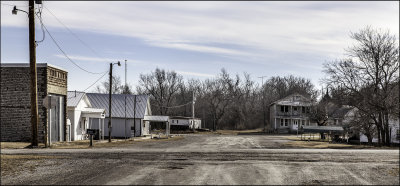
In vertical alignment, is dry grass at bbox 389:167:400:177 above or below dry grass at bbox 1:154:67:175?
below

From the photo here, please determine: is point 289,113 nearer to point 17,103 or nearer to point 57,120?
point 57,120

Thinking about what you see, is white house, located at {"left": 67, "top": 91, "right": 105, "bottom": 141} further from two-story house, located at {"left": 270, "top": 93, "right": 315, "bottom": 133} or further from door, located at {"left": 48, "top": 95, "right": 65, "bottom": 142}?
two-story house, located at {"left": 270, "top": 93, "right": 315, "bottom": 133}

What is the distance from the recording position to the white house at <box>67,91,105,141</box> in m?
43.0

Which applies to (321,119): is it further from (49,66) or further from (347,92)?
(49,66)

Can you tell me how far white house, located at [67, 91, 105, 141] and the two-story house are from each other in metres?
49.9

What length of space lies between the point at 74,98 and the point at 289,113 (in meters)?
55.3

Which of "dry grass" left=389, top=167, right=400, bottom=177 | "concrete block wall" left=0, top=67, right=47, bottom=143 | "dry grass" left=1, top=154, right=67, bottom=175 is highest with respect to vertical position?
"concrete block wall" left=0, top=67, right=47, bottom=143

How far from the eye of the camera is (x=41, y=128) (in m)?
36.0

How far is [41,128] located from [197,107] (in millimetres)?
77965

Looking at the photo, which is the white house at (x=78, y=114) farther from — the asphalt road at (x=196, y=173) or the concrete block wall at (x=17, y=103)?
the asphalt road at (x=196, y=173)

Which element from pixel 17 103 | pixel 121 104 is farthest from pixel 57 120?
pixel 121 104

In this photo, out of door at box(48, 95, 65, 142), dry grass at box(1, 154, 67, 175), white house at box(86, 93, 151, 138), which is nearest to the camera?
dry grass at box(1, 154, 67, 175)

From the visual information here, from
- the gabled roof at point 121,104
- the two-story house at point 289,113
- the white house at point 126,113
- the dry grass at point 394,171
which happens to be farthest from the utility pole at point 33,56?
the two-story house at point 289,113

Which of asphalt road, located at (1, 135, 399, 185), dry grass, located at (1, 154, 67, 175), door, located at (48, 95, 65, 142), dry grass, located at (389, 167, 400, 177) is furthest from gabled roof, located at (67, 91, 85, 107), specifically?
dry grass, located at (389, 167, 400, 177)
